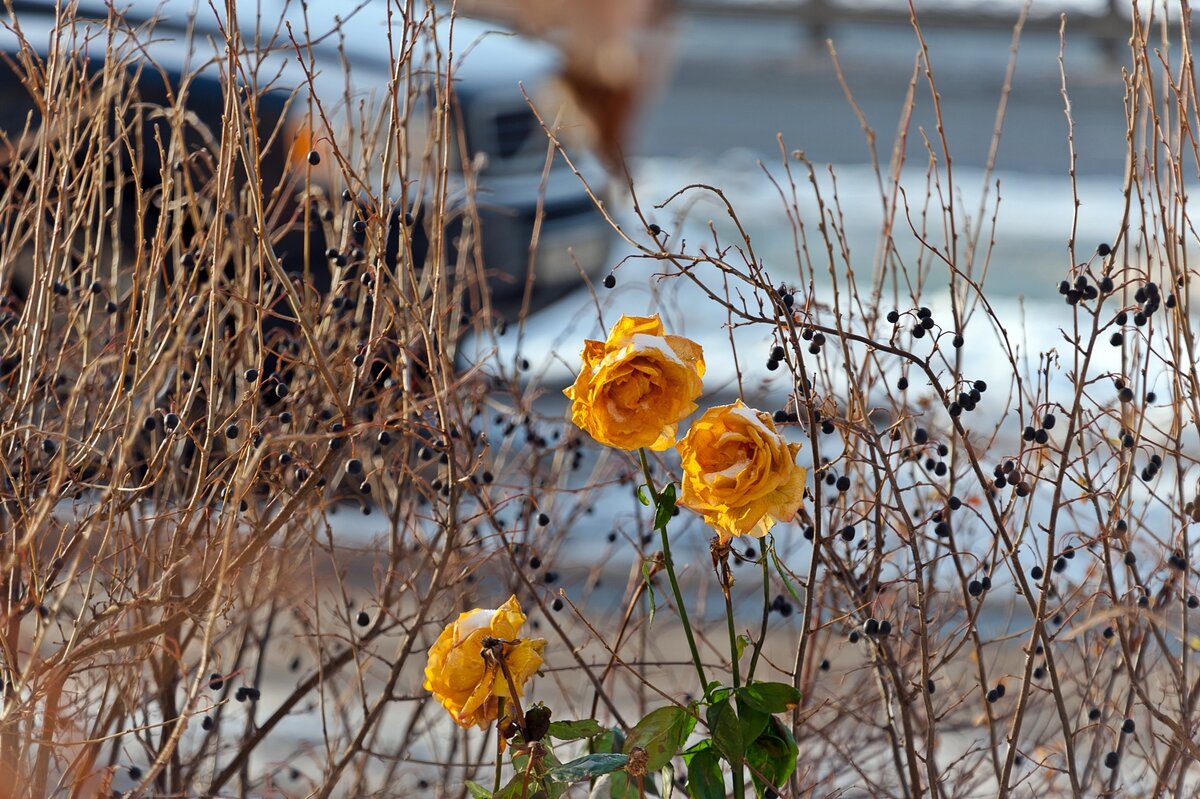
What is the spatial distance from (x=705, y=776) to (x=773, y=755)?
0.07 metres

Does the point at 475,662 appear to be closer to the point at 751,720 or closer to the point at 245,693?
the point at 751,720

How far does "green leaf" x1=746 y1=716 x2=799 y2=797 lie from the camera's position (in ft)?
4.06

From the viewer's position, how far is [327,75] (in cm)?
399

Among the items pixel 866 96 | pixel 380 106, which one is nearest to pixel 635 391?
pixel 380 106

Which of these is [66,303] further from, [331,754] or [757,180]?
[757,180]

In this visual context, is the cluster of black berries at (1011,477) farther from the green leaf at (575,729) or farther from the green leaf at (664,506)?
the green leaf at (575,729)

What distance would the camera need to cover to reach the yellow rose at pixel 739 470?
1.11m

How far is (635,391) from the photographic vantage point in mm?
1116

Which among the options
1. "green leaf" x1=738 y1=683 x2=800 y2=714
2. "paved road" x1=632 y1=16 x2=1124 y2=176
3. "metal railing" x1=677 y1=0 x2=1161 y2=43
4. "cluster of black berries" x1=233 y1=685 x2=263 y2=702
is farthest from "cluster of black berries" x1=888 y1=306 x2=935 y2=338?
"metal railing" x1=677 y1=0 x2=1161 y2=43

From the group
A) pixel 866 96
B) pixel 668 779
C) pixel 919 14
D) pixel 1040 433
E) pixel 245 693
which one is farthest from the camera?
pixel 919 14

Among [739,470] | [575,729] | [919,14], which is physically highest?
[919,14]

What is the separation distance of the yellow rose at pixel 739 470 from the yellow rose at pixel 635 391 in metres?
0.03

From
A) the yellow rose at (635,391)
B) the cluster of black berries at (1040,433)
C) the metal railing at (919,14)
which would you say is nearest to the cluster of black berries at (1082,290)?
the cluster of black berries at (1040,433)

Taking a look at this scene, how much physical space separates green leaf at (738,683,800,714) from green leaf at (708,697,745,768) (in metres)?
0.02
